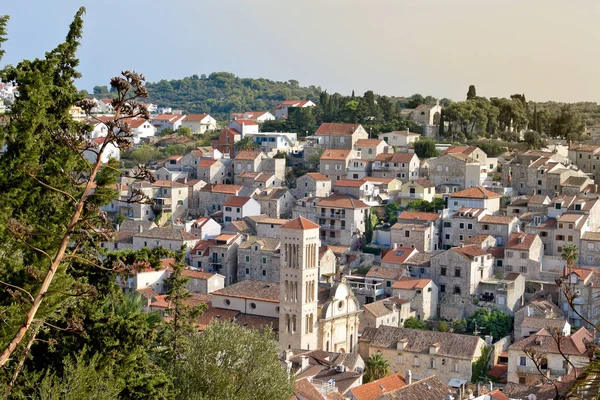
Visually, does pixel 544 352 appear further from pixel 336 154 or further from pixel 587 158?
pixel 587 158

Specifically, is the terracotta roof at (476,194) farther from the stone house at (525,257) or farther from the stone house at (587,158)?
the stone house at (587,158)

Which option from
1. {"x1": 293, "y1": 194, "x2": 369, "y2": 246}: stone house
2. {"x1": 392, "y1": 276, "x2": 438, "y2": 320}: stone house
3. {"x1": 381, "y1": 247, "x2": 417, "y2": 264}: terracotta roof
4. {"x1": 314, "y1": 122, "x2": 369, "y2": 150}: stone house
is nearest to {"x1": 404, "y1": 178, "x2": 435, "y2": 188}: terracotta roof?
{"x1": 293, "y1": 194, "x2": 369, "y2": 246}: stone house

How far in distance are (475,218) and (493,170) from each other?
11176 mm

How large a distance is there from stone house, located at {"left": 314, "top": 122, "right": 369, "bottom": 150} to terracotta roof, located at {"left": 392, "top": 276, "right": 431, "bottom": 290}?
20234mm

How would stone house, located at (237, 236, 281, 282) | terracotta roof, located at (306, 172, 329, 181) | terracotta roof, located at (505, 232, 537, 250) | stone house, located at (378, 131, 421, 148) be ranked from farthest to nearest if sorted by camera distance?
stone house, located at (378, 131, 421, 148) → terracotta roof, located at (306, 172, 329, 181) → stone house, located at (237, 236, 281, 282) → terracotta roof, located at (505, 232, 537, 250)

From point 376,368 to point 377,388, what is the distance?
5.90 meters

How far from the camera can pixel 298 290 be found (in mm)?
39344

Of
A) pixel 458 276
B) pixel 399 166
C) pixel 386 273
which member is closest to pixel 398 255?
pixel 386 273

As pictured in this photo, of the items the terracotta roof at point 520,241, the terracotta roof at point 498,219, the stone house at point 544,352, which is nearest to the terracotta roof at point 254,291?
the stone house at point 544,352

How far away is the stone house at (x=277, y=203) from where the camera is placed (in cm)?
5656

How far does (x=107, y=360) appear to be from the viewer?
591 inches

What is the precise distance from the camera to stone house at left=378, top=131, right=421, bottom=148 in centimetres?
6619

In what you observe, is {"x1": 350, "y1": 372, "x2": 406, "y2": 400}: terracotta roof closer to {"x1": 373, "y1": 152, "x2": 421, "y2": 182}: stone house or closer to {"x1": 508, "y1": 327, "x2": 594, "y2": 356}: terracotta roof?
{"x1": 508, "y1": 327, "x2": 594, "y2": 356}: terracotta roof

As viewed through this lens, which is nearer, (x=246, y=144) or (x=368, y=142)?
(x=368, y=142)
